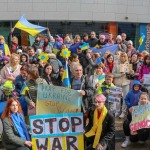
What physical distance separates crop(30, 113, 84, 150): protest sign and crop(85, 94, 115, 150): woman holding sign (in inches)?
7.3

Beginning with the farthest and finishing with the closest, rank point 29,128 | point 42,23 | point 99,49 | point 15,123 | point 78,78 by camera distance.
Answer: point 42,23, point 99,49, point 78,78, point 29,128, point 15,123

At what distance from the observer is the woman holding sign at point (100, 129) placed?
5.60 metres

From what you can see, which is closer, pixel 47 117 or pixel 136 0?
pixel 47 117

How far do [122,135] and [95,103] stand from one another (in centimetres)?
169

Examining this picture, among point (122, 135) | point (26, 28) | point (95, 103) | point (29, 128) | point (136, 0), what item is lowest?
point (122, 135)

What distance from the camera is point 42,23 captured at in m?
19.8

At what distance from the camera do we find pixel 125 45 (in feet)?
35.8

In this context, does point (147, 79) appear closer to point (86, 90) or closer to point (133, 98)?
point (133, 98)

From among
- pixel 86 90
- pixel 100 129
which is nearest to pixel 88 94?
pixel 86 90

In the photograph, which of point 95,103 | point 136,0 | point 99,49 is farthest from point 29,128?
point 136,0

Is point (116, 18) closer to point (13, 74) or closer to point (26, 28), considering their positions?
point (26, 28)

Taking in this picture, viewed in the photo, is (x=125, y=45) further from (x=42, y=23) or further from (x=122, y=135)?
(x=42, y=23)

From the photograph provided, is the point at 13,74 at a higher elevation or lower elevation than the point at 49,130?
higher

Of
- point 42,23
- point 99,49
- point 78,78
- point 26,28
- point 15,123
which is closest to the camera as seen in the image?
point 15,123
